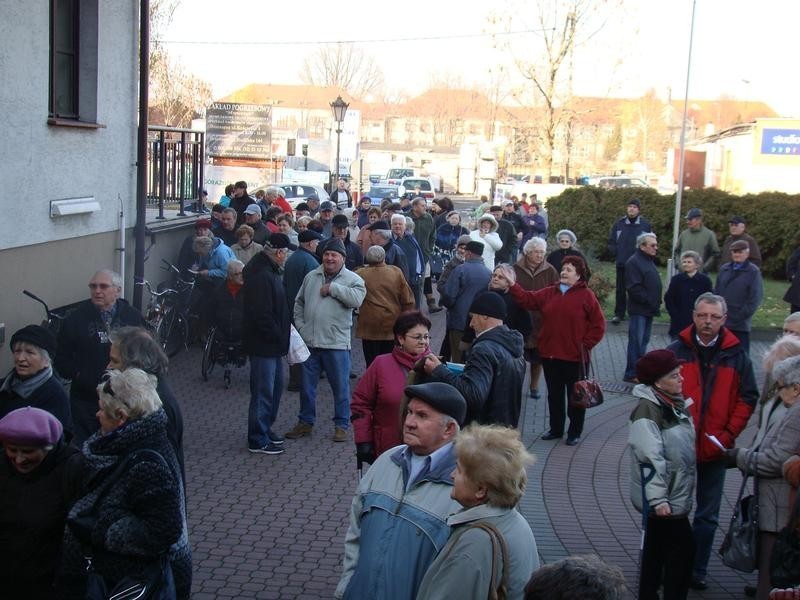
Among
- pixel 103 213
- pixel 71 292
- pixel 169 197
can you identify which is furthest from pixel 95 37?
pixel 169 197

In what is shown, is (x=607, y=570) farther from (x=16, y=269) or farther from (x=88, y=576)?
(x=16, y=269)

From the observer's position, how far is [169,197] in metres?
16.9

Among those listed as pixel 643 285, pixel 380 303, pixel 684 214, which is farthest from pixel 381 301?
pixel 684 214

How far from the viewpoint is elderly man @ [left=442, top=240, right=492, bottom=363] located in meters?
11.2

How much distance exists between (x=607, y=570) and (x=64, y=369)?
5478mm

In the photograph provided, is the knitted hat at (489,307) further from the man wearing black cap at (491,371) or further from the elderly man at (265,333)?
the elderly man at (265,333)

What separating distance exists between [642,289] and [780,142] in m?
25.8

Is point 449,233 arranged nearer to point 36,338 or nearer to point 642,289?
point 642,289

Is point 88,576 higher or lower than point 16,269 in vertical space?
lower

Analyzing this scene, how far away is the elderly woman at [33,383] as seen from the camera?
5941 millimetres

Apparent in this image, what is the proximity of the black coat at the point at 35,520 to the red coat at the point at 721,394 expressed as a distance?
392cm

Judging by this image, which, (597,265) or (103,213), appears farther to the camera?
(597,265)

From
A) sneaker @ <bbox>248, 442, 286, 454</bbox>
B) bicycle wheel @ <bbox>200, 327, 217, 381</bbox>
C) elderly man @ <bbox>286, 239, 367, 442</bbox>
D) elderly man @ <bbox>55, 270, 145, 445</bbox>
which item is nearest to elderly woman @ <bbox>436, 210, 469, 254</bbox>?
bicycle wheel @ <bbox>200, 327, 217, 381</bbox>

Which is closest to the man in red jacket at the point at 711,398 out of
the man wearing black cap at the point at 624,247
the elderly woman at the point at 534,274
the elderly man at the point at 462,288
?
the elderly man at the point at 462,288
